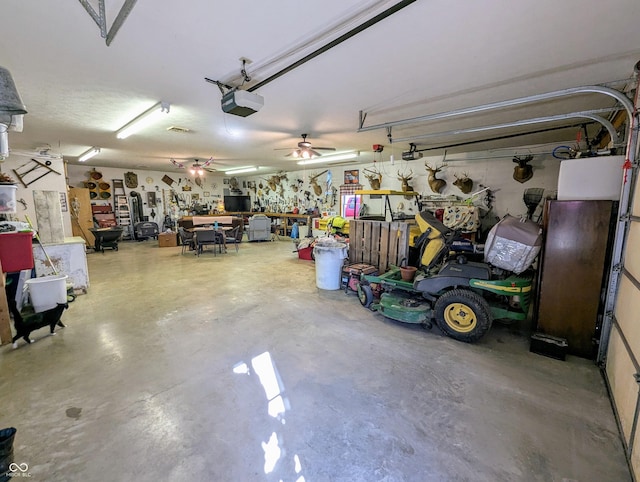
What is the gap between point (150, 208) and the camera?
10969 mm

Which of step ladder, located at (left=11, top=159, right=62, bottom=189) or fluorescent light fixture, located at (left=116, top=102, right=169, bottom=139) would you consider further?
step ladder, located at (left=11, top=159, right=62, bottom=189)

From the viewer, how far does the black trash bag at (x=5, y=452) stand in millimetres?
1457

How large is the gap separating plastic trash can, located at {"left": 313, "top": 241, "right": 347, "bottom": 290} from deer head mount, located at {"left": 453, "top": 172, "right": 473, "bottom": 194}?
386 cm

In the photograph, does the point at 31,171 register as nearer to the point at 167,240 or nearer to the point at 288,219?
the point at 167,240

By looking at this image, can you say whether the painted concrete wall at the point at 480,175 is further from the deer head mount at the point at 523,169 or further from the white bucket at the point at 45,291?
the white bucket at the point at 45,291

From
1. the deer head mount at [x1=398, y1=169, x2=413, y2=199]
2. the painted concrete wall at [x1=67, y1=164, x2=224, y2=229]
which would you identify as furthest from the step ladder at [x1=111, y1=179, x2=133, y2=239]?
the deer head mount at [x1=398, y1=169, x2=413, y2=199]

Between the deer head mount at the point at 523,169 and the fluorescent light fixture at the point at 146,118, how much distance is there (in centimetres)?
663

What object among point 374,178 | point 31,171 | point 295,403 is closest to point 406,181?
point 374,178

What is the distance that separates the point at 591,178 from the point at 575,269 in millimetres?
897

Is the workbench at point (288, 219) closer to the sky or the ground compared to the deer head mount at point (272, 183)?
closer to the ground

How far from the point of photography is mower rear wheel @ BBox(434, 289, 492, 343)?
2881 millimetres

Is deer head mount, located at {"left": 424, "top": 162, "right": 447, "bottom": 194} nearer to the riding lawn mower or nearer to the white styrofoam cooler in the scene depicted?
the riding lawn mower

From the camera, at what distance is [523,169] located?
18.7 feet

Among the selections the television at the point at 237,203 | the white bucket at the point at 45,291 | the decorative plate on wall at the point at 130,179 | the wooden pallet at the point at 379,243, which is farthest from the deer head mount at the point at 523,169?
the decorative plate on wall at the point at 130,179
